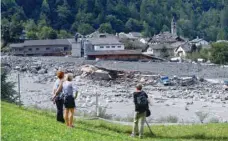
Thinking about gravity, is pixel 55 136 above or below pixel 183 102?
above

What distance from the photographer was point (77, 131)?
1193 centimetres

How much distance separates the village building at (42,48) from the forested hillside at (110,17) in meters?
17.9

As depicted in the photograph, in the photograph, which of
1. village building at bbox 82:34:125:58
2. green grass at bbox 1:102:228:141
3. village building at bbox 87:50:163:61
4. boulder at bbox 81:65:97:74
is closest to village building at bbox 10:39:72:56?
village building at bbox 82:34:125:58

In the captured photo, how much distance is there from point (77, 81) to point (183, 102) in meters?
16.8

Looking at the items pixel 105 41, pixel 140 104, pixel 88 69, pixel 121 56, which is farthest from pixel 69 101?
pixel 105 41

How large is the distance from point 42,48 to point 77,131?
85062 millimetres

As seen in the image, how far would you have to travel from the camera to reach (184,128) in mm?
16172

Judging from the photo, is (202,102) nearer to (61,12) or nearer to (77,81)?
(77,81)

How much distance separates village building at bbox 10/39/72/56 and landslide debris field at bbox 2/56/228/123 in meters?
17.1

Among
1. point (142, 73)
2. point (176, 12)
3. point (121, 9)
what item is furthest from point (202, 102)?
A: point (176, 12)

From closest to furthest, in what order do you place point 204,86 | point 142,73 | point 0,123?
1. point 0,123
2. point 204,86
3. point 142,73

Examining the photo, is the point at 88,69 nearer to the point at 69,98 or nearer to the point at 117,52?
the point at 117,52

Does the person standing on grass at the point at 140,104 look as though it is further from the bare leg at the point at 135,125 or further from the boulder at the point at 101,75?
the boulder at the point at 101,75

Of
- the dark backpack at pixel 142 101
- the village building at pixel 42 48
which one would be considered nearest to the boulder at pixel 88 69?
the village building at pixel 42 48
